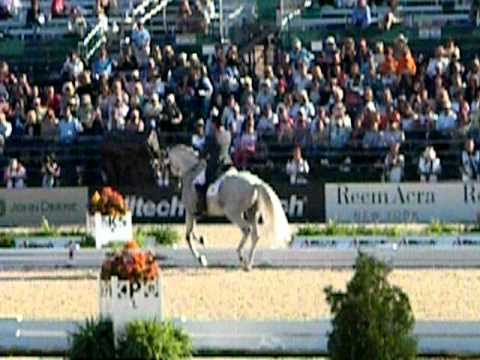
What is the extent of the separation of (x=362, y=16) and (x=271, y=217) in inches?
507

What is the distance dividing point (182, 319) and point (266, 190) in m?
6.47

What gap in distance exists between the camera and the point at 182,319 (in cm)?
1642

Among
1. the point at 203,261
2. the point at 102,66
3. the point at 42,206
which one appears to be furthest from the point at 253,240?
the point at 102,66

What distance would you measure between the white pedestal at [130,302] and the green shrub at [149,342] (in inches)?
4.4

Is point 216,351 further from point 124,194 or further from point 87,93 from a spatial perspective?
point 87,93

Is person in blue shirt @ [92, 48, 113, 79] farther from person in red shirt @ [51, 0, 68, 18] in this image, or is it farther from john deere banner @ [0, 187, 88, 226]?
john deere banner @ [0, 187, 88, 226]

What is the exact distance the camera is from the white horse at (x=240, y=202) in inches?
892

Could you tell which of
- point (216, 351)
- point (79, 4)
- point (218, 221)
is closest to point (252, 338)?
point (216, 351)

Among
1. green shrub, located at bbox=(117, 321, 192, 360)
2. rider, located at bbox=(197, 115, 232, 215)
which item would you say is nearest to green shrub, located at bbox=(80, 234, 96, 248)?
Answer: rider, located at bbox=(197, 115, 232, 215)

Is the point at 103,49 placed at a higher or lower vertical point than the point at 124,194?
higher

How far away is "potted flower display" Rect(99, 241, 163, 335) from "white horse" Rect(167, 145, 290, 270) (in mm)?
7748

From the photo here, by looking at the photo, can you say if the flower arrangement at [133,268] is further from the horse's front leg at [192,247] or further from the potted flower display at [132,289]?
the horse's front leg at [192,247]

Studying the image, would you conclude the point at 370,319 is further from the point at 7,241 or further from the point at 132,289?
the point at 7,241

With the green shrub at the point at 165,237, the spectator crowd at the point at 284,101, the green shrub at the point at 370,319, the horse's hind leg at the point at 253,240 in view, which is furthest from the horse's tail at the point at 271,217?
the green shrub at the point at 370,319
